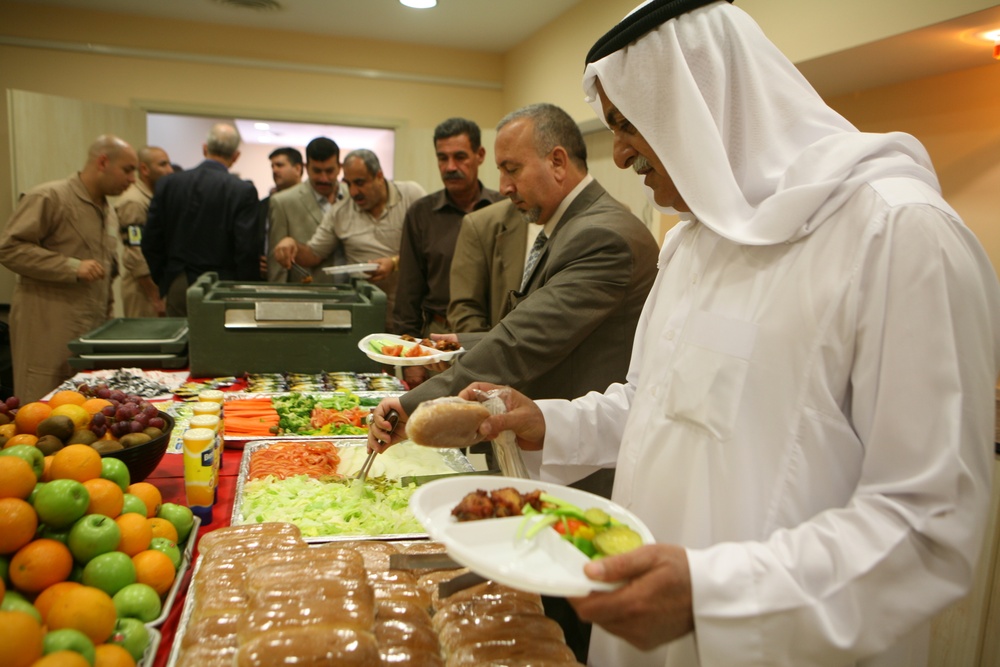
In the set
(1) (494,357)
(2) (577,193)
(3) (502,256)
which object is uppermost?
(2) (577,193)

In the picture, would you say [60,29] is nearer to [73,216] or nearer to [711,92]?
[73,216]

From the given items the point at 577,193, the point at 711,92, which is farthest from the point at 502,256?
the point at 711,92

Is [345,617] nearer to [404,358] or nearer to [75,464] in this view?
[75,464]

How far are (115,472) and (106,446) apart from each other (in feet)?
0.74

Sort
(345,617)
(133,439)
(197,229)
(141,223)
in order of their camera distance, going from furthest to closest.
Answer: (141,223) → (197,229) → (133,439) → (345,617)

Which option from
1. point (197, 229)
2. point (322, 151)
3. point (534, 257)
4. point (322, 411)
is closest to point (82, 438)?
point (322, 411)

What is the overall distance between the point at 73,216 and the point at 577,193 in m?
3.53

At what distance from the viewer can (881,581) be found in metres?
0.94

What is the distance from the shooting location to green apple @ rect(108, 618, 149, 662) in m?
1.12

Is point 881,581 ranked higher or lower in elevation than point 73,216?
lower

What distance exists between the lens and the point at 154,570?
1289 mm

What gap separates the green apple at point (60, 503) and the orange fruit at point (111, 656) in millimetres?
275

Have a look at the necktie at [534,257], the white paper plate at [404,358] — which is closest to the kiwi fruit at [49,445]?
the white paper plate at [404,358]

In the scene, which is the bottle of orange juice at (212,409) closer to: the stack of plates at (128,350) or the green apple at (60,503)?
the green apple at (60,503)
